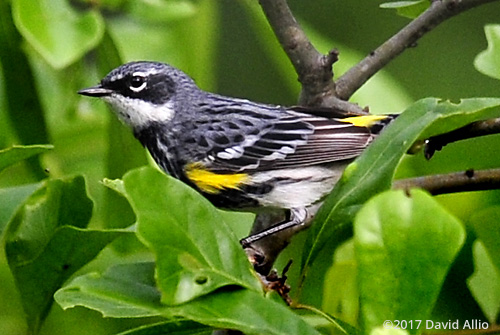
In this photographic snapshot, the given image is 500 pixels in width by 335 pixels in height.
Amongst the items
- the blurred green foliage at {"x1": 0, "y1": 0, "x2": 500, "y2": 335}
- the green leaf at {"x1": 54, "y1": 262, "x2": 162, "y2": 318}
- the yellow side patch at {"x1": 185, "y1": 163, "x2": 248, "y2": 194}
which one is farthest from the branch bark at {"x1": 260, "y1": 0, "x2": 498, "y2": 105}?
the green leaf at {"x1": 54, "y1": 262, "x2": 162, "y2": 318}

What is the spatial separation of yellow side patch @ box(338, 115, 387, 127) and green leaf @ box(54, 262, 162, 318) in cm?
105

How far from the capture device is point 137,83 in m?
2.72

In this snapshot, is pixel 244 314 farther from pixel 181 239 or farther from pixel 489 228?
pixel 489 228

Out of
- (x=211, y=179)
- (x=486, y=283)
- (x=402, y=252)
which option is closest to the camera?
(x=402, y=252)

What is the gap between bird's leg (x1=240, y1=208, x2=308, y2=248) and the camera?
242cm

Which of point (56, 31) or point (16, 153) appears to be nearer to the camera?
point (16, 153)

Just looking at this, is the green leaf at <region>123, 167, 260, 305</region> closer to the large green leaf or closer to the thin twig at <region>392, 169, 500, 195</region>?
the large green leaf

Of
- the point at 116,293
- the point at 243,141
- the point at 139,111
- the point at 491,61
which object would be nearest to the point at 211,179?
the point at 243,141

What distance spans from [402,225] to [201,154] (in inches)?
51.5

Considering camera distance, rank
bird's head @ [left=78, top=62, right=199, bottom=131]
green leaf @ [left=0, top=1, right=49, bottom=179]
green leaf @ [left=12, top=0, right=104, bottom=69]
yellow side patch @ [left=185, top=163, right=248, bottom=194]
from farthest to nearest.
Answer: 1. bird's head @ [left=78, top=62, right=199, bottom=131]
2. yellow side patch @ [left=185, top=163, right=248, bottom=194]
3. green leaf @ [left=0, top=1, right=49, bottom=179]
4. green leaf @ [left=12, top=0, right=104, bottom=69]

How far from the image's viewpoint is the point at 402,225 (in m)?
1.35

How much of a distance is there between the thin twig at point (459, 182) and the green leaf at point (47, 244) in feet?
2.07

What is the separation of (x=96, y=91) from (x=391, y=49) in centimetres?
77

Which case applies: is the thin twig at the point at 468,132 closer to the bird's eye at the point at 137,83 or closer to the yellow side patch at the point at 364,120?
the yellow side patch at the point at 364,120
